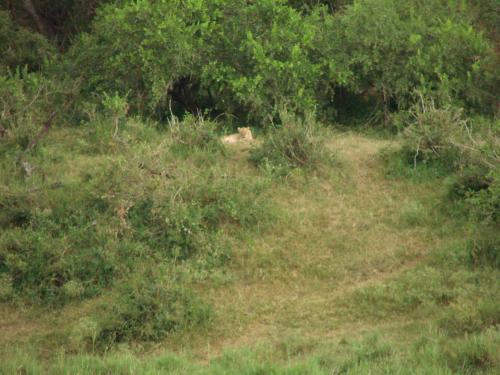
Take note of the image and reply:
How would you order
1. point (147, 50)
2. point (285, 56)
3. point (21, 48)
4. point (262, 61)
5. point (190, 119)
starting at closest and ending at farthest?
point (190, 119), point (262, 61), point (147, 50), point (285, 56), point (21, 48)

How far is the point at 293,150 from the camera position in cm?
916

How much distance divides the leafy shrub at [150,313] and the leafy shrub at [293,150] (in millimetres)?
2687

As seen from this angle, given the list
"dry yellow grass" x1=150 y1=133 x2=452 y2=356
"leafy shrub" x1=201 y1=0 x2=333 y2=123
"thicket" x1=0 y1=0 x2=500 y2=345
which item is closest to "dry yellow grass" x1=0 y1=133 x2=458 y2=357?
"dry yellow grass" x1=150 y1=133 x2=452 y2=356

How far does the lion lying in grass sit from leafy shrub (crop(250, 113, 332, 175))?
0.70 m

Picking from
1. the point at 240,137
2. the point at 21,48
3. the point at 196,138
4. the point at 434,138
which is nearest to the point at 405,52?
the point at 434,138

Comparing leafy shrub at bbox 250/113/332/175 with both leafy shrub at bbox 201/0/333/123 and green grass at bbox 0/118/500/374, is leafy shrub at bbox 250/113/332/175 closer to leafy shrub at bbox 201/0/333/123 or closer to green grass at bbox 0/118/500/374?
green grass at bbox 0/118/500/374

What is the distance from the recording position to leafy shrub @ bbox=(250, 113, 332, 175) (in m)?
9.13

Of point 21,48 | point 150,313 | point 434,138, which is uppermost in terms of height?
point 434,138

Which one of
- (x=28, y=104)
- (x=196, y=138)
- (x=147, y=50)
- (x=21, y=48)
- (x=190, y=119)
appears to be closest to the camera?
(x=196, y=138)

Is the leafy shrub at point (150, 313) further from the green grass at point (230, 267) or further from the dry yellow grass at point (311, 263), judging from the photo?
the dry yellow grass at point (311, 263)

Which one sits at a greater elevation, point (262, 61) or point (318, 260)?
point (262, 61)

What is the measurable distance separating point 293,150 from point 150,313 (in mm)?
3199

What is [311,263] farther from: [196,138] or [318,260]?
[196,138]

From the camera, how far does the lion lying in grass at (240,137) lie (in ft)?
32.6
